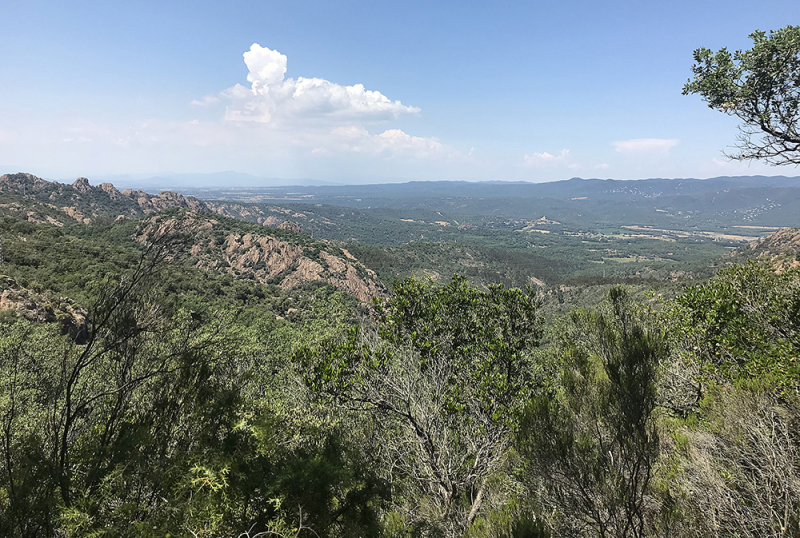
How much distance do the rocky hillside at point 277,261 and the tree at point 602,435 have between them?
76945mm

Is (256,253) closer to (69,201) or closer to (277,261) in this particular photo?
(277,261)

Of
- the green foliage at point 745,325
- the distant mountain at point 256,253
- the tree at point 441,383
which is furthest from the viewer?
the distant mountain at point 256,253

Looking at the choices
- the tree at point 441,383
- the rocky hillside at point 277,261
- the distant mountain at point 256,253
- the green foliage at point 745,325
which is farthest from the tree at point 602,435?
the rocky hillside at point 277,261

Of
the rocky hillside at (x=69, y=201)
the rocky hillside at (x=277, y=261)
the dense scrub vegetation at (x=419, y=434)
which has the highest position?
the rocky hillside at (x=69, y=201)

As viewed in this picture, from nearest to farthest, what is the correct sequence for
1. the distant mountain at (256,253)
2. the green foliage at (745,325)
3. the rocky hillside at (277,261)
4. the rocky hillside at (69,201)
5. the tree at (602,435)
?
the tree at (602,435) < the green foliage at (745,325) < the distant mountain at (256,253) < the rocky hillside at (277,261) < the rocky hillside at (69,201)

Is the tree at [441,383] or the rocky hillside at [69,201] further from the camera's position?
the rocky hillside at [69,201]

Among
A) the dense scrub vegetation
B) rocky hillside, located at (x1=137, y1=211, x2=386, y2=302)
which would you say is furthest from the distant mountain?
the dense scrub vegetation

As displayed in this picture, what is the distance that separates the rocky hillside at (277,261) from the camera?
282 ft

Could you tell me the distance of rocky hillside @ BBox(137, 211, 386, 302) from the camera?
85938 mm

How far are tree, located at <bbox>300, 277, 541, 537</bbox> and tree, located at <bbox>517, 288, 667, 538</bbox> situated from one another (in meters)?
0.97

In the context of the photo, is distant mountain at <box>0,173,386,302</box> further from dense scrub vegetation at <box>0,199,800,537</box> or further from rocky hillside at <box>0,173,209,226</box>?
dense scrub vegetation at <box>0,199,800,537</box>

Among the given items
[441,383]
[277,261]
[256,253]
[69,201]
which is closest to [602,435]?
[441,383]

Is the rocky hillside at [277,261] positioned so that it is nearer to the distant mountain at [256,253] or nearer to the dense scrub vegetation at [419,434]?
the distant mountain at [256,253]

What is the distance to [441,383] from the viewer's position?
8.87 metres
